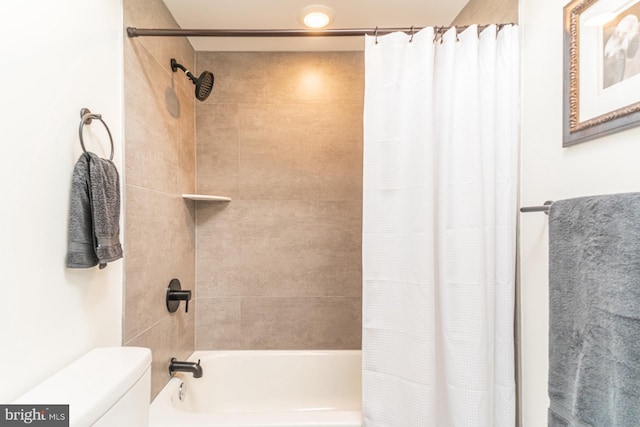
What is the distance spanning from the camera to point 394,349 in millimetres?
1225

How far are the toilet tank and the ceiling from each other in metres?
1.60

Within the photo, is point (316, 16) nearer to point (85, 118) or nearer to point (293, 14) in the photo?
point (293, 14)

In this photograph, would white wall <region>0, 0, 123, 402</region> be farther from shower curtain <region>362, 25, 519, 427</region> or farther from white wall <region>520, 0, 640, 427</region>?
white wall <region>520, 0, 640, 427</region>

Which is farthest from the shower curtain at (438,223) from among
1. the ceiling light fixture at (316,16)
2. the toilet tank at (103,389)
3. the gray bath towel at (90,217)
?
the gray bath towel at (90,217)

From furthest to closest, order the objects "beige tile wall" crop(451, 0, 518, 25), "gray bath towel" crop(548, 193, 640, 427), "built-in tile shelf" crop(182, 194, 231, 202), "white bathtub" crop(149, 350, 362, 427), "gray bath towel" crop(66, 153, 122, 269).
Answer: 1. "white bathtub" crop(149, 350, 362, 427)
2. "built-in tile shelf" crop(182, 194, 231, 202)
3. "beige tile wall" crop(451, 0, 518, 25)
4. "gray bath towel" crop(66, 153, 122, 269)
5. "gray bath towel" crop(548, 193, 640, 427)

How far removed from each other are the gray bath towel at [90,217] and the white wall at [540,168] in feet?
4.76

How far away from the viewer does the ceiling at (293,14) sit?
160 centimetres

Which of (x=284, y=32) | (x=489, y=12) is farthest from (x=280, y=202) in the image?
(x=489, y=12)

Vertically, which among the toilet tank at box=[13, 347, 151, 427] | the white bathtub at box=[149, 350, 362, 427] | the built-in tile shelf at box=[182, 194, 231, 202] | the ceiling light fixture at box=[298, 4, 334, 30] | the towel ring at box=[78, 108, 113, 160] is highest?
the ceiling light fixture at box=[298, 4, 334, 30]

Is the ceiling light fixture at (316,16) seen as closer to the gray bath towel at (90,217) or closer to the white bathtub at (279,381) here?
the gray bath towel at (90,217)

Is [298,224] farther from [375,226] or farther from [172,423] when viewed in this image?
[172,423]

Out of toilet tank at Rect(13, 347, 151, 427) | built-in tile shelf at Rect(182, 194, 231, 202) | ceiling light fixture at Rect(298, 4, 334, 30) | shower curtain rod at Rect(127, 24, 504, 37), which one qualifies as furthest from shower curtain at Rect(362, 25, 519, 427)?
built-in tile shelf at Rect(182, 194, 231, 202)

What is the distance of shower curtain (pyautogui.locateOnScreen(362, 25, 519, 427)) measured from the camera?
1180 mm

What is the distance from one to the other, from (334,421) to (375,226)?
753mm
